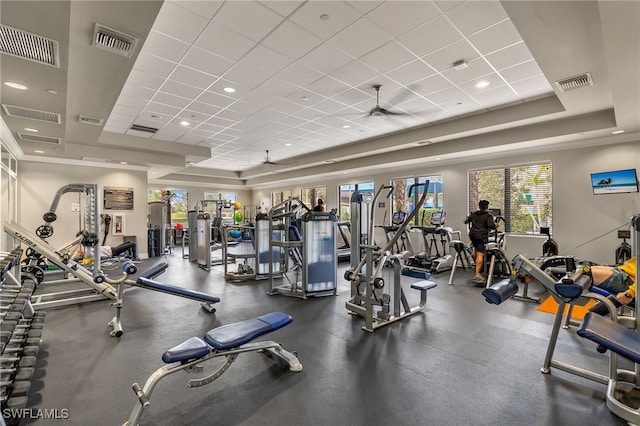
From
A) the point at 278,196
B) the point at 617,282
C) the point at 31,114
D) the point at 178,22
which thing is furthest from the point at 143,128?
the point at 617,282

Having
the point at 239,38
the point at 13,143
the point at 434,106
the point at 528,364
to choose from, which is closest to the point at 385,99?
the point at 434,106

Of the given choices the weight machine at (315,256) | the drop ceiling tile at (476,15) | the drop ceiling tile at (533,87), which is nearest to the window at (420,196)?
the drop ceiling tile at (533,87)

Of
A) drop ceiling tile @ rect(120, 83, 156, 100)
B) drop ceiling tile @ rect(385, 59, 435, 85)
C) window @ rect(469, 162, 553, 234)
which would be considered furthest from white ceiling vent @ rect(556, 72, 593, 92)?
drop ceiling tile @ rect(120, 83, 156, 100)

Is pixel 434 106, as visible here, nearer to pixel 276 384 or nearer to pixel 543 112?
pixel 543 112

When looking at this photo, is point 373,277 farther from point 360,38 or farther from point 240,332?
point 360,38

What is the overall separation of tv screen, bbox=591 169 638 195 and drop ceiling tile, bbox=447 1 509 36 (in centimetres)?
475

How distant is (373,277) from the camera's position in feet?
12.0

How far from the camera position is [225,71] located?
162 inches

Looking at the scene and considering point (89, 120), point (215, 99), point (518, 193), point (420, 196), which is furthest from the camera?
point (420, 196)

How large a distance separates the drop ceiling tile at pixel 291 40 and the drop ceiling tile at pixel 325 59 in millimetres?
94

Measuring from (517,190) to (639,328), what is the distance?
5555 millimetres

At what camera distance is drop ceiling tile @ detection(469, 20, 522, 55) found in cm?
315

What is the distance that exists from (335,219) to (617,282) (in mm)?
3900

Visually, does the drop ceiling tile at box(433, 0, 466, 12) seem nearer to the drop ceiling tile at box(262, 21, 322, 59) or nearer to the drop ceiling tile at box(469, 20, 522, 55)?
the drop ceiling tile at box(469, 20, 522, 55)
